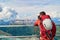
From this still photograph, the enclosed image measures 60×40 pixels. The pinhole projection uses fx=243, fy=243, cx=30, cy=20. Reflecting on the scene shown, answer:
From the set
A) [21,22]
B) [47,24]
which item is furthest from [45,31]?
[21,22]

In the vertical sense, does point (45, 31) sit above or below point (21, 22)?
below

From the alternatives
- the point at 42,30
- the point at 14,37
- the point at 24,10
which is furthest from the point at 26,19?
the point at 42,30

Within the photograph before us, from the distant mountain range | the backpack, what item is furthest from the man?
the distant mountain range

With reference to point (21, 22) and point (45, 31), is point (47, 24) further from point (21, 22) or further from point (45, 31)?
point (21, 22)

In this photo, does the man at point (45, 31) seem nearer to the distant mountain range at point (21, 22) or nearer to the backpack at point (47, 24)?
the backpack at point (47, 24)

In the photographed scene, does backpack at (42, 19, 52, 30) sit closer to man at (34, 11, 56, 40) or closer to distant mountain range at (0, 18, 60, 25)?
man at (34, 11, 56, 40)

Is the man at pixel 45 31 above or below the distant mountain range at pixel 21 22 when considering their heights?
below

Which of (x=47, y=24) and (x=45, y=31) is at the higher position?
(x=47, y=24)

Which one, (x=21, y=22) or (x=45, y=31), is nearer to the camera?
(x=45, y=31)

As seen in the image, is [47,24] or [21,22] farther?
[21,22]

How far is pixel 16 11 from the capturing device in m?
5.48

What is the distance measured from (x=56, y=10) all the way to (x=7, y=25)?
119 cm

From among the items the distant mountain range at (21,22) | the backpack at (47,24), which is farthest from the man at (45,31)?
the distant mountain range at (21,22)

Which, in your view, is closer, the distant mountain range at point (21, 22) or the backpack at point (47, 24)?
the backpack at point (47, 24)
